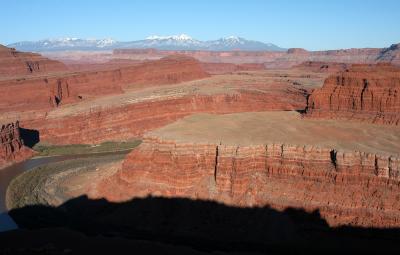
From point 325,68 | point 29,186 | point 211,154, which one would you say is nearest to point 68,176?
point 29,186

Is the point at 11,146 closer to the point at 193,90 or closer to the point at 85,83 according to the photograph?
the point at 85,83

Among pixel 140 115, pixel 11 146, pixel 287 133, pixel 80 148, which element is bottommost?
pixel 80 148

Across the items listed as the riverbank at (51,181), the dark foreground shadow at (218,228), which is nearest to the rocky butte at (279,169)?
the dark foreground shadow at (218,228)

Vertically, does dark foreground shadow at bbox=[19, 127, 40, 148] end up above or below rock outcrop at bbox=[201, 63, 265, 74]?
below

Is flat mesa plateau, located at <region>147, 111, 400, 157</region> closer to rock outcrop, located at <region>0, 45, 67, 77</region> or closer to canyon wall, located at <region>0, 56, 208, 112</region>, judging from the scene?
canyon wall, located at <region>0, 56, 208, 112</region>

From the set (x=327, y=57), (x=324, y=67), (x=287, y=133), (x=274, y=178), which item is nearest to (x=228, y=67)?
(x=324, y=67)

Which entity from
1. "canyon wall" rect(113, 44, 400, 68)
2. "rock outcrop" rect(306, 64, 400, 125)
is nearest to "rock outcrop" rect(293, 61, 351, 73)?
"canyon wall" rect(113, 44, 400, 68)

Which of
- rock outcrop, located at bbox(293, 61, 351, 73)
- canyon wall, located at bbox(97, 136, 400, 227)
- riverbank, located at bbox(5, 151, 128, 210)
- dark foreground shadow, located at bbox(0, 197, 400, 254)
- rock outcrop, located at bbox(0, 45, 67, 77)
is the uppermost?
rock outcrop, located at bbox(0, 45, 67, 77)
